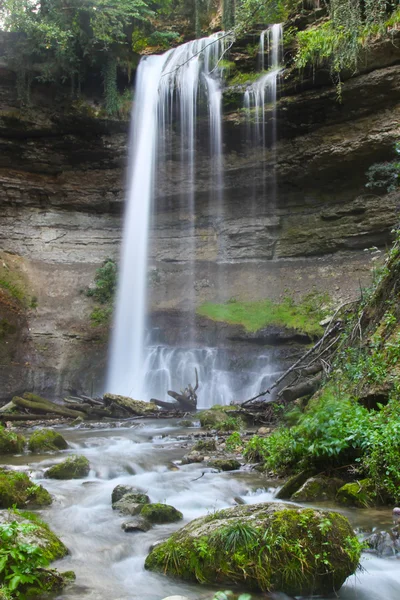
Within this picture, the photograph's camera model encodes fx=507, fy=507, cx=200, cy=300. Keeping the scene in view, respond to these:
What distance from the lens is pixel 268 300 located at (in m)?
17.8

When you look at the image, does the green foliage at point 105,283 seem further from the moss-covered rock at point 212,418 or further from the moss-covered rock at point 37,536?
the moss-covered rock at point 37,536

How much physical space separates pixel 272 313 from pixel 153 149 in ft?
25.9

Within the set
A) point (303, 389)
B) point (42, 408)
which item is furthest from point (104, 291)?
point (303, 389)

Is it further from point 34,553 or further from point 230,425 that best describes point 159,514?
point 230,425

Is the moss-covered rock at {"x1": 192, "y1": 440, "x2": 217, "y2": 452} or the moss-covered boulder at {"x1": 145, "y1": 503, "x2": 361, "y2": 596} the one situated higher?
the moss-covered boulder at {"x1": 145, "y1": 503, "x2": 361, "y2": 596}

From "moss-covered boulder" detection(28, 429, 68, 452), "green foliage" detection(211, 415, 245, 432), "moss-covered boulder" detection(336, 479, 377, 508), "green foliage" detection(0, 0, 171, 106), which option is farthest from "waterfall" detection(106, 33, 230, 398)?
"moss-covered boulder" detection(336, 479, 377, 508)

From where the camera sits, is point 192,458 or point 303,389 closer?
point 192,458

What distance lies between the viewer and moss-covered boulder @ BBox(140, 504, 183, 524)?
4.64m

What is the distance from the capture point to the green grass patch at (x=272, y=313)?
15.9 metres

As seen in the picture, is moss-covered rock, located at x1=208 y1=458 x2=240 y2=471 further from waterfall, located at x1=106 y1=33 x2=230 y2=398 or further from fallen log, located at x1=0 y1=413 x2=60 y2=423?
waterfall, located at x1=106 y1=33 x2=230 y2=398

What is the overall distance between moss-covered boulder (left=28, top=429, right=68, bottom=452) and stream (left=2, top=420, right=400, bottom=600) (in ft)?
0.73

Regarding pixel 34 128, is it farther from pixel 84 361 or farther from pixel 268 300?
pixel 268 300

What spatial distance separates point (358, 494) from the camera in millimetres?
4582

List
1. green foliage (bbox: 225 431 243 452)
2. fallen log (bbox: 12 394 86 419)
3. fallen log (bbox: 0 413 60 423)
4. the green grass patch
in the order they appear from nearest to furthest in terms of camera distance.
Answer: green foliage (bbox: 225 431 243 452)
fallen log (bbox: 0 413 60 423)
fallen log (bbox: 12 394 86 419)
the green grass patch
